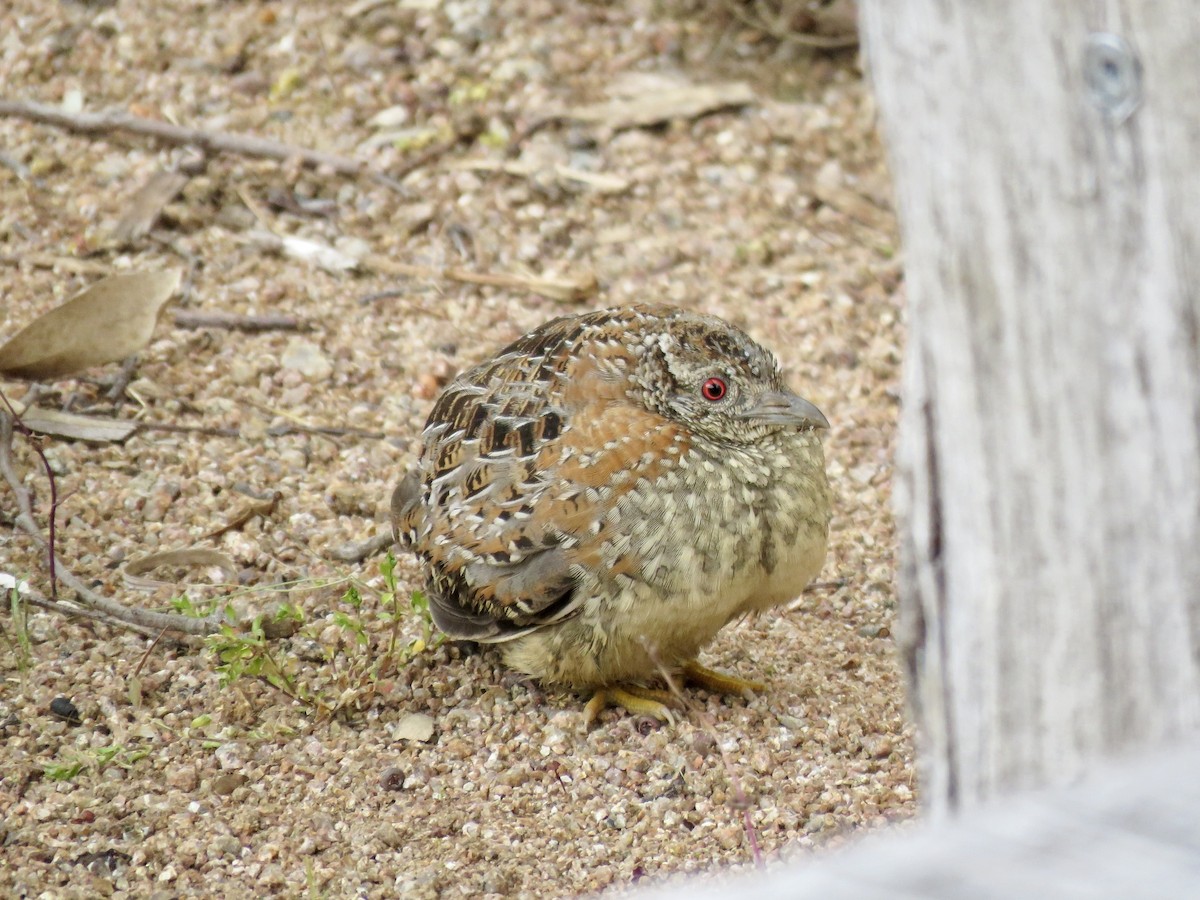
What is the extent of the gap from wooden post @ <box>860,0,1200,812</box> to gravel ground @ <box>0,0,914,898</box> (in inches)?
80.7

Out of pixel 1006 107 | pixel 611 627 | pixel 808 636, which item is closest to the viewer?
pixel 1006 107

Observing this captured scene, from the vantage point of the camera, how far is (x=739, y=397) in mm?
4707

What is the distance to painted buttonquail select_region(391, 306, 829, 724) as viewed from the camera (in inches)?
173

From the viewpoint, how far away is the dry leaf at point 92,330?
576cm

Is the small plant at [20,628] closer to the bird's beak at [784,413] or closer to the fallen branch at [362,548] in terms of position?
the fallen branch at [362,548]

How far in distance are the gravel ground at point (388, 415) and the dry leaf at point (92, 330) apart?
18cm

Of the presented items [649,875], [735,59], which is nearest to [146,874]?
[649,875]

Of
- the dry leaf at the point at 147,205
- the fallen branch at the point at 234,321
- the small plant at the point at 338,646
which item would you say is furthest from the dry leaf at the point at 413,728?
the dry leaf at the point at 147,205

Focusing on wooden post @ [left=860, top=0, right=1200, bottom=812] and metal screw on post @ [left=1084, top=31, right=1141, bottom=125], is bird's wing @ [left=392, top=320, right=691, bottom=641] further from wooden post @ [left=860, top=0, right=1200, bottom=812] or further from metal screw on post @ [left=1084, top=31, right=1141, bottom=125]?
metal screw on post @ [left=1084, top=31, right=1141, bottom=125]

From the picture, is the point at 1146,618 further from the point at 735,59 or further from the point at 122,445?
the point at 735,59

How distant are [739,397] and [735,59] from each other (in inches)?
167

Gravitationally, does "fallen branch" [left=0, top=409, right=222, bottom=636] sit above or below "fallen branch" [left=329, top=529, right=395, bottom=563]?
above

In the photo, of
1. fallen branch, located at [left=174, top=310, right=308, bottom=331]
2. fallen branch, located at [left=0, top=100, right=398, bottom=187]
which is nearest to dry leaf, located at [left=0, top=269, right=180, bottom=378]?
fallen branch, located at [left=174, top=310, right=308, bottom=331]

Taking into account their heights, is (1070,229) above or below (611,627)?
above
